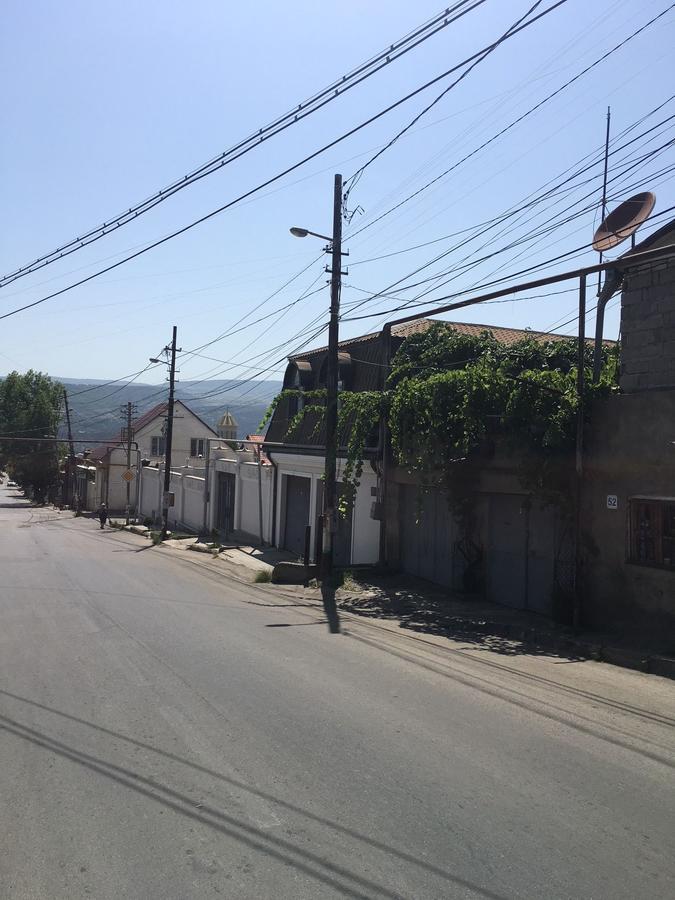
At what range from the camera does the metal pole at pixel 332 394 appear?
17.9m

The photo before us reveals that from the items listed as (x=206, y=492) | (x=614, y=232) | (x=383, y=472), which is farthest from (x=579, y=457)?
(x=206, y=492)

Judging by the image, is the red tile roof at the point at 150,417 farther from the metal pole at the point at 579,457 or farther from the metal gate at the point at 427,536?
the metal pole at the point at 579,457

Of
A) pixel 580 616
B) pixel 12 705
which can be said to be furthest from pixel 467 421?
pixel 12 705

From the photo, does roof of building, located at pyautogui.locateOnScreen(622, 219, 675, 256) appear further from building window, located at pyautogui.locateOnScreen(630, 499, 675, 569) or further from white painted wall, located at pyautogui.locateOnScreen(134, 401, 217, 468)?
white painted wall, located at pyautogui.locateOnScreen(134, 401, 217, 468)

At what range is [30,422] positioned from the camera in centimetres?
7388

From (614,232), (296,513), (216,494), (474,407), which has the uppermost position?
(614,232)

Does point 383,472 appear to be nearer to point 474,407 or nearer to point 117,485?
point 474,407

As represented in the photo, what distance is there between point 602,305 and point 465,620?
606 centimetres

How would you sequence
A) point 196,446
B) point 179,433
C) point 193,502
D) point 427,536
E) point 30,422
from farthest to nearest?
point 30,422
point 196,446
point 179,433
point 193,502
point 427,536

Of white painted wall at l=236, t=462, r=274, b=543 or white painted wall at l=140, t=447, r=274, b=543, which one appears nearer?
white painted wall at l=236, t=462, r=274, b=543

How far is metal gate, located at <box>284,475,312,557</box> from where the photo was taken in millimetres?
24703

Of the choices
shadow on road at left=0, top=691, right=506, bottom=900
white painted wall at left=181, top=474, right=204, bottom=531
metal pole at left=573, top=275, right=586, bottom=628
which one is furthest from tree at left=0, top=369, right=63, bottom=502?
shadow on road at left=0, top=691, right=506, bottom=900

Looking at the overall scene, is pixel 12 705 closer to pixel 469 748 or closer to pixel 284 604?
pixel 469 748

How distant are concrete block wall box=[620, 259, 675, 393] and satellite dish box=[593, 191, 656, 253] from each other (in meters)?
0.81
